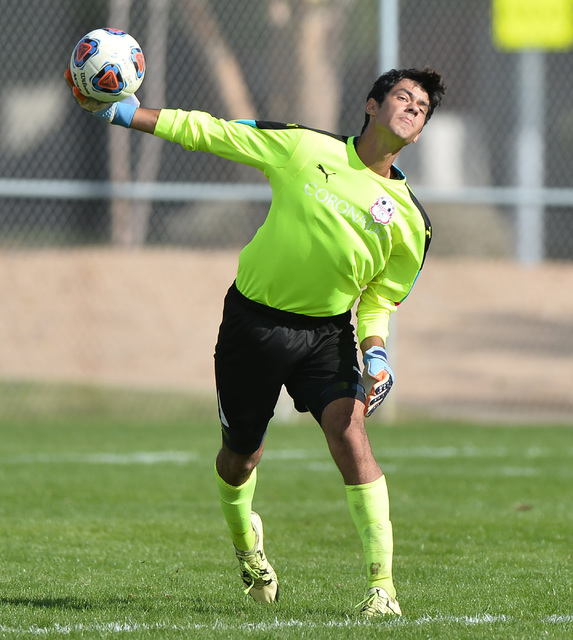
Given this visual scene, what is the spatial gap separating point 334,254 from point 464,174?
41.7ft

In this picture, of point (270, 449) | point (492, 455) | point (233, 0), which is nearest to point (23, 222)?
point (233, 0)

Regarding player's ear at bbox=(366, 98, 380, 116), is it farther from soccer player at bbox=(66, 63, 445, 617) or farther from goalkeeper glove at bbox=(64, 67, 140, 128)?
goalkeeper glove at bbox=(64, 67, 140, 128)

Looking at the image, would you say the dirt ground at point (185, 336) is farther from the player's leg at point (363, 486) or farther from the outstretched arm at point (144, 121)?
the outstretched arm at point (144, 121)

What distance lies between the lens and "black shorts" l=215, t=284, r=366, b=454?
186 inches

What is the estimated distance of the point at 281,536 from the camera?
6.52 meters

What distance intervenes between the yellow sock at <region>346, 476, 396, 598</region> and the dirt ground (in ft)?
26.1

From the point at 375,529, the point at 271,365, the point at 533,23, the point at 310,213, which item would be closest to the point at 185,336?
the point at 533,23

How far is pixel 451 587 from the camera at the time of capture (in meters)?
5.13

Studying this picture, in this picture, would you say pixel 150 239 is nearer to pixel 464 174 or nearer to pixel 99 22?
pixel 99 22

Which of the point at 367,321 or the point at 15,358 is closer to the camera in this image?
the point at 367,321

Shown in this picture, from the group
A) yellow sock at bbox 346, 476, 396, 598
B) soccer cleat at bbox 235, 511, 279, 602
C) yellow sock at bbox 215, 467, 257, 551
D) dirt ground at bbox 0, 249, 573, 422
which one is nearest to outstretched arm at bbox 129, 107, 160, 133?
yellow sock at bbox 215, 467, 257, 551

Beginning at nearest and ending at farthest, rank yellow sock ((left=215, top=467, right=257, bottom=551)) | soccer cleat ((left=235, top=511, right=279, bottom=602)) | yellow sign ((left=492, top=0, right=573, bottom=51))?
1. soccer cleat ((left=235, top=511, right=279, bottom=602))
2. yellow sock ((left=215, top=467, right=257, bottom=551))
3. yellow sign ((left=492, top=0, right=573, bottom=51))

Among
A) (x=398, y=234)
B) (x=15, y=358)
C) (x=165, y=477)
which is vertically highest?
(x=398, y=234)

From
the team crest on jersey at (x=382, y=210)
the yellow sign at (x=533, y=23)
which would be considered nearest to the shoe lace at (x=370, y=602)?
the team crest on jersey at (x=382, y=210)
